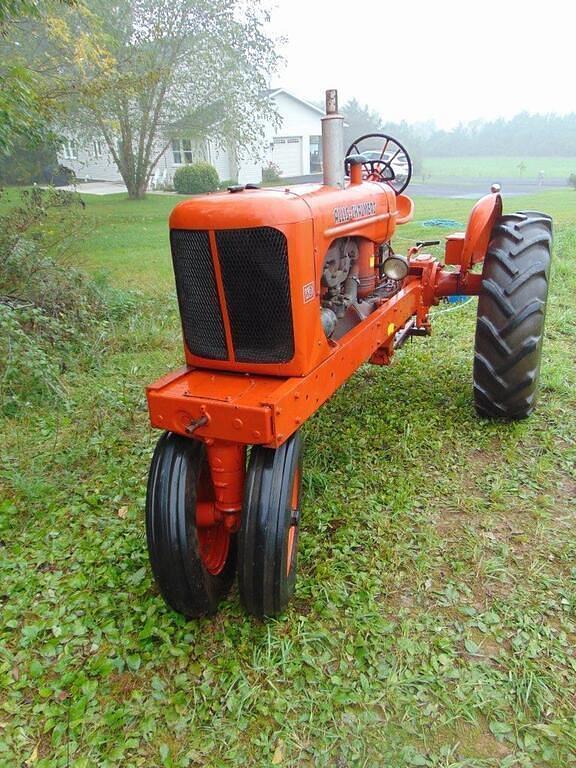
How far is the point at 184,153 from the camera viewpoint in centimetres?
2770

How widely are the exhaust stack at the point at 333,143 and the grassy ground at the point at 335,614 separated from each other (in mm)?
1548

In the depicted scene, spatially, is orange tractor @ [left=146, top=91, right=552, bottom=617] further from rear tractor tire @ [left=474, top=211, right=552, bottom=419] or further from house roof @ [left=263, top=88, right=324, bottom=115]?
house roof @ [left=263, top=88, right=324, bottom=115]

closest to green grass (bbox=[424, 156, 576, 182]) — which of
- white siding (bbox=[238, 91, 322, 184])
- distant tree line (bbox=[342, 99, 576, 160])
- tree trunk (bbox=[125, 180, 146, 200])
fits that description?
distant tree line (bbox=[342, 99, 576, 160])

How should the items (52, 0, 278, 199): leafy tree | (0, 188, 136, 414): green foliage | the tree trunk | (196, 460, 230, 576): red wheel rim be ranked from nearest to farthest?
(196, 460, 230, 576): red wheel rim, (0, 188, 136, 414): green foliage, (52, 0, 278, 199): leafy tree, the tree trunk

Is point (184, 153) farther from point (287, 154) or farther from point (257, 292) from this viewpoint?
point (257, 292)

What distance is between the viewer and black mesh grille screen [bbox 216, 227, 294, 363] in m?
2.18

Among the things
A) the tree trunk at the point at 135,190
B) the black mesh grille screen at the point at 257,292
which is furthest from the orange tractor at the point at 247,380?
the tree trunk at the point at 135,190

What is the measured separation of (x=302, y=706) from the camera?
199 cm

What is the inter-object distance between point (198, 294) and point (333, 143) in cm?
100

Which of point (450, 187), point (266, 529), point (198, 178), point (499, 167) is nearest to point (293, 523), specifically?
point (266, 529)

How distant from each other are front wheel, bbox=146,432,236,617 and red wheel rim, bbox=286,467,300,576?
0.33 meters

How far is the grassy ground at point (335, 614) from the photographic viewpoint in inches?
74.9

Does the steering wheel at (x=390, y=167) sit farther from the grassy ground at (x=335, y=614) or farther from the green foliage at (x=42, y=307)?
the green foliage at (x=42, y=307)

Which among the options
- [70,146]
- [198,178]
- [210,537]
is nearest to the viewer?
[210,537]
